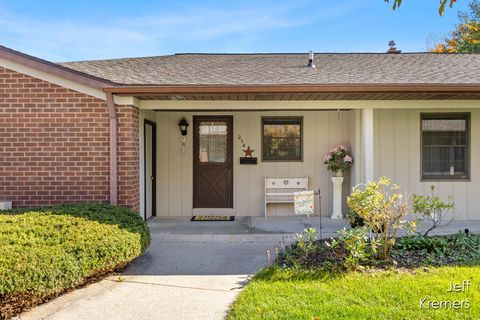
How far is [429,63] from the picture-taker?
8.59 meters

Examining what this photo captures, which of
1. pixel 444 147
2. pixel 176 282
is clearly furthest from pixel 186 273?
pixel 444 147

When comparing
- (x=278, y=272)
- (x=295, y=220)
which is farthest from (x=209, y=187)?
(x=278, y=272)

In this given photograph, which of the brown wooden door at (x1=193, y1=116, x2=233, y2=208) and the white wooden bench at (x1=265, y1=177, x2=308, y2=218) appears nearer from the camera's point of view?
the white wooden bench at (x1=265, y1=177, x2=308, y2=218)

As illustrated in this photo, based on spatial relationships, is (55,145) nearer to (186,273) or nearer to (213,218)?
(186,273)

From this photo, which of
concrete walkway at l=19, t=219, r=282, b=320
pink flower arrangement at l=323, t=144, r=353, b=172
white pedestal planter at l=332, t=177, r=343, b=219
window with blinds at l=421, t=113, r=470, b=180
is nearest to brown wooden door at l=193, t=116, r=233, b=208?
concrete walkway at l=19, t=219, r=282, b=320

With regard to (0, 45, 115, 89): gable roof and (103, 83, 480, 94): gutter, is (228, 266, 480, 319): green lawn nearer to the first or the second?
(103, 83, 480, 94): gutter

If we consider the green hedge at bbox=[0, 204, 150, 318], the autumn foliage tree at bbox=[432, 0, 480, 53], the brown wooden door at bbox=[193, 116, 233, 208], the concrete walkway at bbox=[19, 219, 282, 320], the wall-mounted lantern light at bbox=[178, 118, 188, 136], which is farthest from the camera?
the autumn foliage tree at bbox=[432, 0, 480, 53]

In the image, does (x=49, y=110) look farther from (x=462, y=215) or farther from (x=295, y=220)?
(x=462, y=215)

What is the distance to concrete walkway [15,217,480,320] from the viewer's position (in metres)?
3.74

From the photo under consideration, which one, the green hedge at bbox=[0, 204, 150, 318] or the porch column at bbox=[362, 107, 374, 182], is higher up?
the porch column at bbox=[362, 107, 374, 182]

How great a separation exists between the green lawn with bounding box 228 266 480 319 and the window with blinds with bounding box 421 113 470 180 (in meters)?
3.85

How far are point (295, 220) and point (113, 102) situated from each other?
4.22 meters

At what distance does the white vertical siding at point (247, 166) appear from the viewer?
848 centimetres

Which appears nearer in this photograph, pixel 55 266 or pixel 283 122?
pixel 55 266
